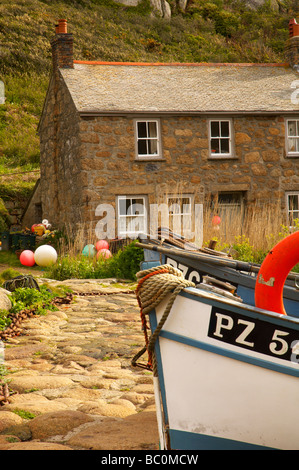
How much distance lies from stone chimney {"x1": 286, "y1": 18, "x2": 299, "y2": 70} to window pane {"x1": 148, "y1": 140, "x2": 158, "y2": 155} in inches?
275

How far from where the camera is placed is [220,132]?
61.8 feet

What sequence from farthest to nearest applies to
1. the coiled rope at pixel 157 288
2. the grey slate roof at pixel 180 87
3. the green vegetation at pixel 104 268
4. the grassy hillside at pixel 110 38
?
the grassy hillside at pixel 110 38 < the grey slate roof at pixel 180 87 < the green vegetation at pixel 104 268 < the coiled rope at pixel 157 288

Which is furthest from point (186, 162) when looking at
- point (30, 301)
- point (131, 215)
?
point (30, 301)

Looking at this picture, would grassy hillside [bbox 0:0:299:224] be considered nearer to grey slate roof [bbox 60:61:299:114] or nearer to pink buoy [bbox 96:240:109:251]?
grey slate roof [bbox 60:61:299:114]

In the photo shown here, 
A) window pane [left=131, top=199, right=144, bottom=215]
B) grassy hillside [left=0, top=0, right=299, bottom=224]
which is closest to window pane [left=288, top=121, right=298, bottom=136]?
window pane [left=131, top=199, right=144, bottom=215]

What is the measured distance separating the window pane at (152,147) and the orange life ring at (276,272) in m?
14.6

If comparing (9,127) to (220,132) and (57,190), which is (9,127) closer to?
(57,190)

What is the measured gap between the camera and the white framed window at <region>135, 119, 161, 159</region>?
1825 cm

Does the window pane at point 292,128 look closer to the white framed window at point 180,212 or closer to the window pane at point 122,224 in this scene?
the white framed window at point 180,212

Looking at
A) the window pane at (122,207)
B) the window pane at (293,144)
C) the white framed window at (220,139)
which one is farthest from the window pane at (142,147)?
the window pane at (293,144)

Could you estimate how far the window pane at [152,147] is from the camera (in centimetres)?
1834

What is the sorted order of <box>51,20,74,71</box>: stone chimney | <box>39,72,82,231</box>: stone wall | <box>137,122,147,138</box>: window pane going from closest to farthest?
1. <box>137,122,147,138</box>: window pane
2. <box>39,72,82,231</box>: stone wall
3. <box>51,20,74,71</box>: stone chimney

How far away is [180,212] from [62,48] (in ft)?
23.0
